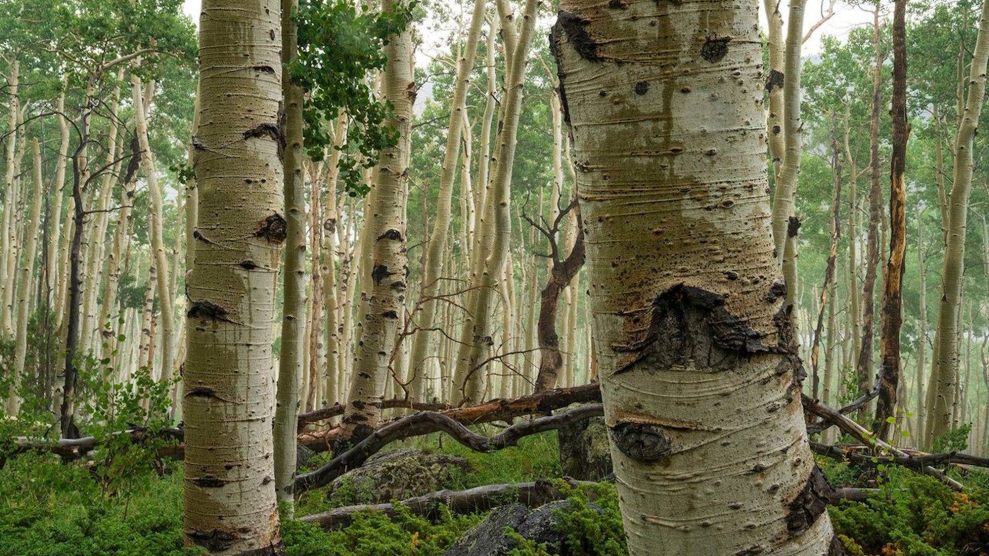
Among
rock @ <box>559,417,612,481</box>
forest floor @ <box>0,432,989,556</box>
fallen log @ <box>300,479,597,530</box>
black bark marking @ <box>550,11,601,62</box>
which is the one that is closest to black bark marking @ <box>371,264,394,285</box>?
fallen log @ <box>300,479,597,530</box>

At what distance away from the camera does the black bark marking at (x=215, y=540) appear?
9.18 ft

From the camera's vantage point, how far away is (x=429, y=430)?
222 inches

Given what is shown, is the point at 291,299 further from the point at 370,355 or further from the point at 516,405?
the point at 516,405

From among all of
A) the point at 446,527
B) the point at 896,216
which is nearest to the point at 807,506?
the point at 446,527

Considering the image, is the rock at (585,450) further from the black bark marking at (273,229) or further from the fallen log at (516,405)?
the black bark marking at (273,229)

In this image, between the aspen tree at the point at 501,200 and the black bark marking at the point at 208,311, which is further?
the aspen tree at the point at 501,200

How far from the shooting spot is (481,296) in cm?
845

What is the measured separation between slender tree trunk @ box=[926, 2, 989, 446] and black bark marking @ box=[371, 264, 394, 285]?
5.84 metres

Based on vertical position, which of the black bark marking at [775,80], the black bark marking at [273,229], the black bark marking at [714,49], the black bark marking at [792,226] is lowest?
the black bark marking at [273,229]

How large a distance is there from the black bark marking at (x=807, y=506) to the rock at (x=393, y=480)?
4508 millimetres

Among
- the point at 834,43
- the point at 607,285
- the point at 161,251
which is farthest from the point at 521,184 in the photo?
the point at 607,285

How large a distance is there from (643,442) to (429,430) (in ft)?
15.1

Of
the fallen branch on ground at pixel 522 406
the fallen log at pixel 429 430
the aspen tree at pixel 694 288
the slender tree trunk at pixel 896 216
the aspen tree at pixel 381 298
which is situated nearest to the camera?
the aspen tree at pixel 694 288

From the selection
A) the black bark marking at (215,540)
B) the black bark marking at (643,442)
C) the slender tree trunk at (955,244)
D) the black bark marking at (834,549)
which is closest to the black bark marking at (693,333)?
the black bark marking at (643,442)
